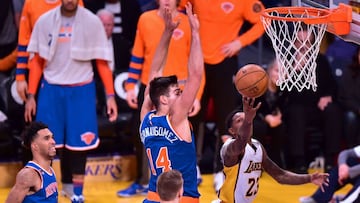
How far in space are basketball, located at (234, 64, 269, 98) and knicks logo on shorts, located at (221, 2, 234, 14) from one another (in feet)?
8.10

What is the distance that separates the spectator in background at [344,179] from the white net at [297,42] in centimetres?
103

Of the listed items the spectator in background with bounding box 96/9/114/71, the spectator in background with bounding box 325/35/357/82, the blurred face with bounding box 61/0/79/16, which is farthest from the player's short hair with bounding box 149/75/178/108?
the spectator in background with bounding box 325/35/357/82

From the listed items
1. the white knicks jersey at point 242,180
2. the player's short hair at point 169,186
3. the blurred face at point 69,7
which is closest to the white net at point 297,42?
the white knicks jersey at point 242,180

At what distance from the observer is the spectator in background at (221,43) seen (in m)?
9.51

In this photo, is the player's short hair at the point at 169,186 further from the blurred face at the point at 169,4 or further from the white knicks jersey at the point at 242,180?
the blurred face at the point at 169,4

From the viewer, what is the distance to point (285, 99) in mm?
10602

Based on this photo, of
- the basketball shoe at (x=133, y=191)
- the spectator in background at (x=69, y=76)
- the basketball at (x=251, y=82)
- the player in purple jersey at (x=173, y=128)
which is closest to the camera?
the player in purple jersey at (x=173, y=128)

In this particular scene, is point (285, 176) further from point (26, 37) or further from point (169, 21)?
point (26, 37)

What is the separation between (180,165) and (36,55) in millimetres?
2955

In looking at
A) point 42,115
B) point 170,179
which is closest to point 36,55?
point 42,115

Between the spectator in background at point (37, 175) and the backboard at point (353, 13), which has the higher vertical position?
the backboard at point (353, 13)

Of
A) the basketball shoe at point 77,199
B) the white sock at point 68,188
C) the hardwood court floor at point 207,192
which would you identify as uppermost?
the white sock at point 68,188

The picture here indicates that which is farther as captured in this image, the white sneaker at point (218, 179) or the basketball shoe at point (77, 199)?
the white sneaker at point (218, 179)

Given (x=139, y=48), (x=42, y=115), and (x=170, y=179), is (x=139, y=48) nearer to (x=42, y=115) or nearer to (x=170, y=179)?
(x=42, y=115)
